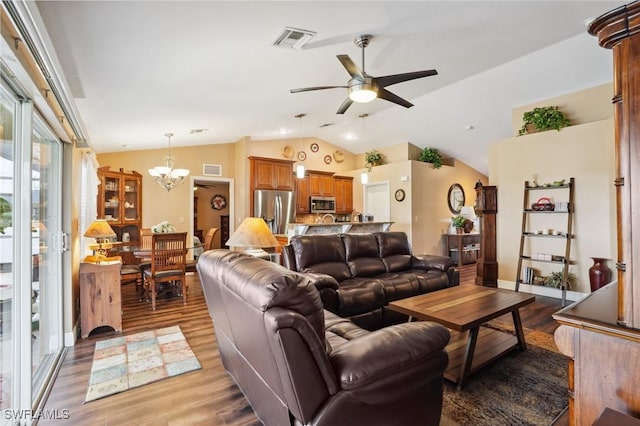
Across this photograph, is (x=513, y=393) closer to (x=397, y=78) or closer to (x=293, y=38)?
(x=397, y=78)

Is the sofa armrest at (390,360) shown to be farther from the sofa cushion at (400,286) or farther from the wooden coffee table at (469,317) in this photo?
the sofa cushion at (400,286)

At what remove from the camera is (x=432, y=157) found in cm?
754

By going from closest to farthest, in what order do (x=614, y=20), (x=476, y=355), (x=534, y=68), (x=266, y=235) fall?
(x=614, y=20)
(x=476, y=355)
(x=266, y=235)
(x=534, y=68)

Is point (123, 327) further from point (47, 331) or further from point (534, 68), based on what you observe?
point (534, 68)

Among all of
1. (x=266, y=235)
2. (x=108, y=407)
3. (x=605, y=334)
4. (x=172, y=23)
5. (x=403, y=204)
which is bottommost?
(x=108, y=407)

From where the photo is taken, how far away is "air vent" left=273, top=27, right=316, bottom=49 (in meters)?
2.61

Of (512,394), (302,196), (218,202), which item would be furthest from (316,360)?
(218,202)

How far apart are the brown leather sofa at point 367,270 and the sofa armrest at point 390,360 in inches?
57.4

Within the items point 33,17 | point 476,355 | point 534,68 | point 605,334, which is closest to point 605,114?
point 534,68

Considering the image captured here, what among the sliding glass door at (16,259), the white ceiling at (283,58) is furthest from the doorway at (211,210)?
the sliding glass door at (16,259)

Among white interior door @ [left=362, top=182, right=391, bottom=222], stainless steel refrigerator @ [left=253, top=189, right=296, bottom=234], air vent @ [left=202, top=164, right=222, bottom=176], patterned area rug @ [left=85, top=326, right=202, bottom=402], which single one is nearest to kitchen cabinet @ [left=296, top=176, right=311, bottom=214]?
stainless steel refrigerator @ [left=253, top=189, right=296, bottom=234]

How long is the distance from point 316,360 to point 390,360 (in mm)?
344

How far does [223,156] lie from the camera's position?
698cm

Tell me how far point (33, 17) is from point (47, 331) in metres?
2.63
